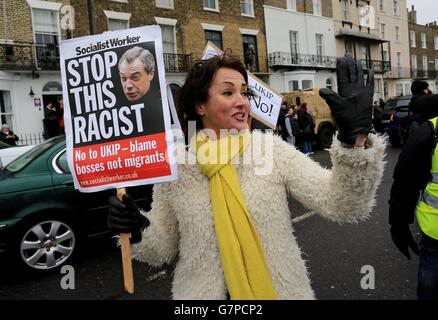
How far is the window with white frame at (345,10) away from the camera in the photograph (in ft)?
106

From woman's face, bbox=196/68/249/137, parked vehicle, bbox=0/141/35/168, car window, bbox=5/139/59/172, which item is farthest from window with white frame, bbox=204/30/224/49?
woman's face, bbox=196/68/249/137

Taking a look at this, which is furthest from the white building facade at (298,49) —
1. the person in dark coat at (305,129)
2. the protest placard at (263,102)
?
the protest placard at (263,102)

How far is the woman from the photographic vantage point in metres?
1.63

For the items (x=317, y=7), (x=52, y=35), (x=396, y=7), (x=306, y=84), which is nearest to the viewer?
(x=52, y=35)

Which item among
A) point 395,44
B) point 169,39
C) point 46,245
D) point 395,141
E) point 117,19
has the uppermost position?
point 395,44

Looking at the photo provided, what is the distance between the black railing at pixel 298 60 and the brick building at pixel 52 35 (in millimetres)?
5268

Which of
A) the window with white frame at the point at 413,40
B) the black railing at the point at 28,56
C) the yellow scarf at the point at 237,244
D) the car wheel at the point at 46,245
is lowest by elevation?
the car wheel at the point at 46,245

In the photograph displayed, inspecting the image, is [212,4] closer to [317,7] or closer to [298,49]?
[298,49]

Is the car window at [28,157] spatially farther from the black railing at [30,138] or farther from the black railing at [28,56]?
the black railing at [28,56]

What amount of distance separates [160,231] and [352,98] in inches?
40.5

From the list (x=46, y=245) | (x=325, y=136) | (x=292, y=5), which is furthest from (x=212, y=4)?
(x=46, y=245)

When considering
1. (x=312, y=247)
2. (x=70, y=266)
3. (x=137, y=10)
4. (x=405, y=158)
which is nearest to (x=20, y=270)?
(x=70, y=266)

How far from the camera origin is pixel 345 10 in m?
32.5
